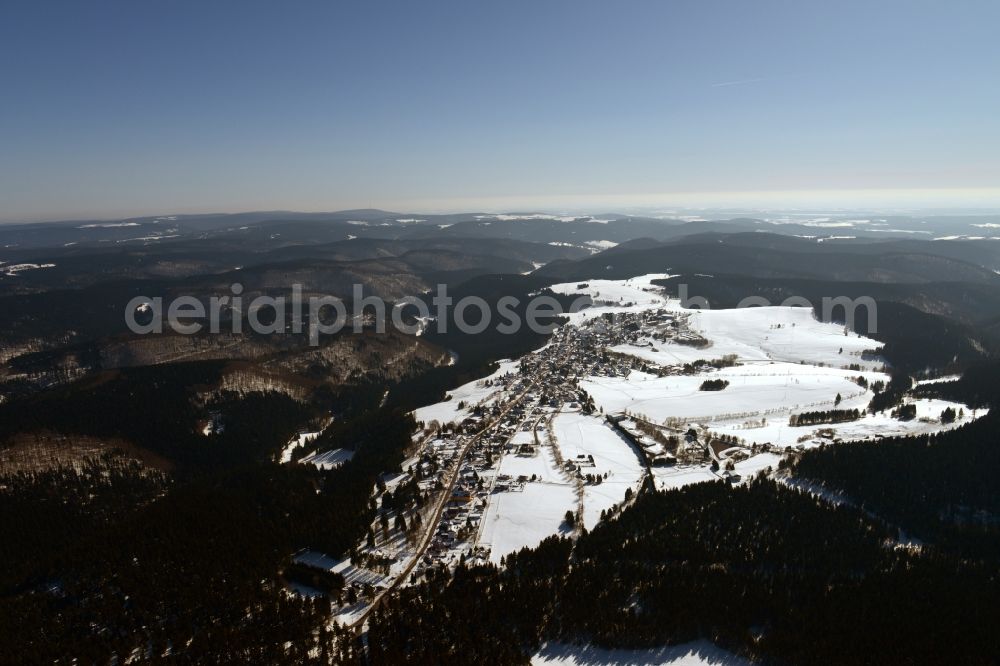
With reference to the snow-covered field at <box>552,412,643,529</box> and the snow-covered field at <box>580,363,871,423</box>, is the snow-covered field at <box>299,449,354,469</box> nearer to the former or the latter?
the snow-covered field at <box>552,412,643,529</box>

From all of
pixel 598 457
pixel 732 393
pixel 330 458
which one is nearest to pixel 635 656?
pixel 598 457

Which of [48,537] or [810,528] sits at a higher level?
[810,528]

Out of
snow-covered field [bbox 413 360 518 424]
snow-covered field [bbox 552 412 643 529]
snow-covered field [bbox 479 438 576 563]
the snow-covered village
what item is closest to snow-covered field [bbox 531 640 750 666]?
the snow-covered village

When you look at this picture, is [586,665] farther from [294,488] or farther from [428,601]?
[294,488]

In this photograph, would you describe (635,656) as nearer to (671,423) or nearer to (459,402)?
(671,423)

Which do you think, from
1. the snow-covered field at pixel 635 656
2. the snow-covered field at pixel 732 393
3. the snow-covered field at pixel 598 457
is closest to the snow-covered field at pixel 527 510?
the snow-covered field at pixel 598 457

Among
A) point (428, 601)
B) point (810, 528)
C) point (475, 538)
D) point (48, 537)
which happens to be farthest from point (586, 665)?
point (48, 537)

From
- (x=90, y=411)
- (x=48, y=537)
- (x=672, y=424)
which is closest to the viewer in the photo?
(x=48, y=537)

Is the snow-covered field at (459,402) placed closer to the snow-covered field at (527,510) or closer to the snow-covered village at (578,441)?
the snow-covered village at (578,441)

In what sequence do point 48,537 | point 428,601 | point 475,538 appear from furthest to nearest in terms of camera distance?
1. point 48,537
2. point 475,538
3. point 428,601
